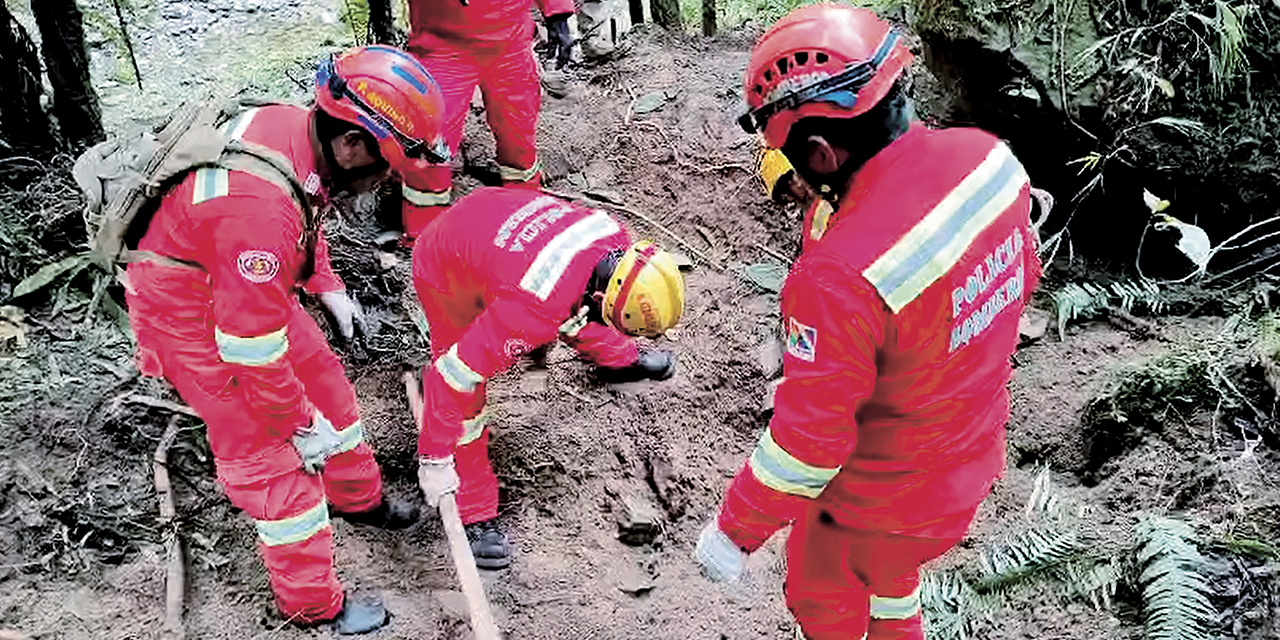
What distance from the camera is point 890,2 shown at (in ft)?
26.7

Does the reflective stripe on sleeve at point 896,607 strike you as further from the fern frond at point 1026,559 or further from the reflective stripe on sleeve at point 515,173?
the reflective stripe on sleeve at point 515,173

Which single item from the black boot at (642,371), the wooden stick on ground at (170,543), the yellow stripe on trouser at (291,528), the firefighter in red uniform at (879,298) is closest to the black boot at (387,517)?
the wooden stick on ground at (170,543)

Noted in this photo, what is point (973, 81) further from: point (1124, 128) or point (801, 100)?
point (801, 100)

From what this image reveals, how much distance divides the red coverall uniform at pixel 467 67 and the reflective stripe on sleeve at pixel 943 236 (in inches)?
139

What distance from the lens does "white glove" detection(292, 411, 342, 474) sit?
12.1 feet

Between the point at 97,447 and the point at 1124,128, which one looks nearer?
the point at 97,447

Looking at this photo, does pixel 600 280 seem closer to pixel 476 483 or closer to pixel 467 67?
pixel 476 483

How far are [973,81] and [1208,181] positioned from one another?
1.40 meters

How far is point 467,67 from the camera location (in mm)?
5762

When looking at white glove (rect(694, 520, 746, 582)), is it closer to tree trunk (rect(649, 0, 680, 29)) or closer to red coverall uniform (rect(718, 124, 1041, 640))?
red coverall uniform (rect(718, 124, 1041, 640))

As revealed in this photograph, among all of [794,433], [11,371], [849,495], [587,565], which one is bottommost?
[587,565]

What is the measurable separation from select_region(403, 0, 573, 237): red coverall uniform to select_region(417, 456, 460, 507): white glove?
2001 millimetres

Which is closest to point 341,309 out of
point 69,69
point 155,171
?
point 155,171

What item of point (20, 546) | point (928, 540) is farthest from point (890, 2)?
point (20, 546)
